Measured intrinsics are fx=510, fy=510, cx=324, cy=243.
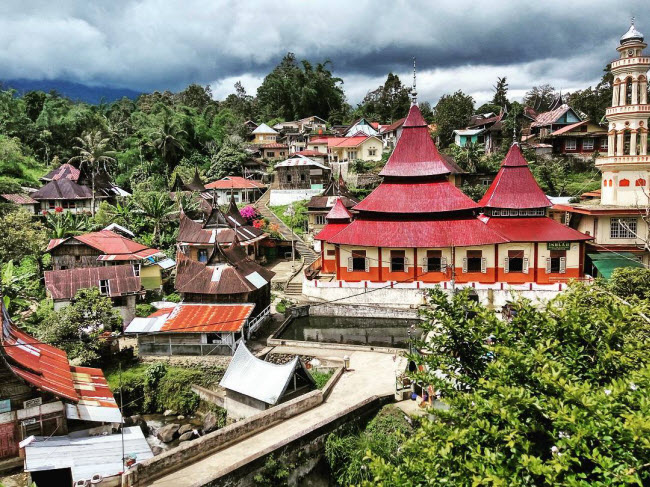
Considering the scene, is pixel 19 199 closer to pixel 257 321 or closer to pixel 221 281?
pixel 221 281

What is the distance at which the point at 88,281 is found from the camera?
26.4 metres

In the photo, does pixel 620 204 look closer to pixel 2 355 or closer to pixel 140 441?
pixel 140 441

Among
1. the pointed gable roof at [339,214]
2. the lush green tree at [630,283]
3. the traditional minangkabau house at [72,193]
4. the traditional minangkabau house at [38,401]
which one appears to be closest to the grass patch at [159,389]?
the traditional minangkabau house at [38,401]

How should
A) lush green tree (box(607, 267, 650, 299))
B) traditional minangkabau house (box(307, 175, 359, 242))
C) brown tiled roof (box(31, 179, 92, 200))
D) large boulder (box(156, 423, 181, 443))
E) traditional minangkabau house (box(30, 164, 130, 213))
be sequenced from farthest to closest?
traditional minangkabau house (box(30, 164, 130, 213)) → brown tiled roof (box(31, 179, 92, 200)) → traditional minangkabau house (box(307, 175, 359, 242)) → lush green tree (box(607, 267, 650, 299)) → large boulder (box(156, 423, 181, 443))

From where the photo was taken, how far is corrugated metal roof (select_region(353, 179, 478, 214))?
95.5 ft

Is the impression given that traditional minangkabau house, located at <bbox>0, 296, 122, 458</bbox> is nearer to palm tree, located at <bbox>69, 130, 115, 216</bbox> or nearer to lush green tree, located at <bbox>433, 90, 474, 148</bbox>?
palm tree, located at <bbox>69, 130, 115, 216</bbox>

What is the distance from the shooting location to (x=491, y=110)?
232ft

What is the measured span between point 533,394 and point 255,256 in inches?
1272

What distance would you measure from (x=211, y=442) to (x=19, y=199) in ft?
127

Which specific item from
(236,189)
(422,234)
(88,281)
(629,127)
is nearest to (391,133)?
(236,189)

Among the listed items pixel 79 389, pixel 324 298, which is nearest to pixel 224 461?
pixel 79 389

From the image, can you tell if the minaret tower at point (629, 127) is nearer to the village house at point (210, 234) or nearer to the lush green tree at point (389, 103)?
the village house at point (210, 234)

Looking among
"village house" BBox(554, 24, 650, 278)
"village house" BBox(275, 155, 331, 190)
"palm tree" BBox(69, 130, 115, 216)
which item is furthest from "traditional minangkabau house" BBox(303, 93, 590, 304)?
"palm tree" BBox(69, 130, 115, 216)

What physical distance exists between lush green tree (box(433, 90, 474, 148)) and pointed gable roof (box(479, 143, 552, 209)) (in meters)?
33.2
